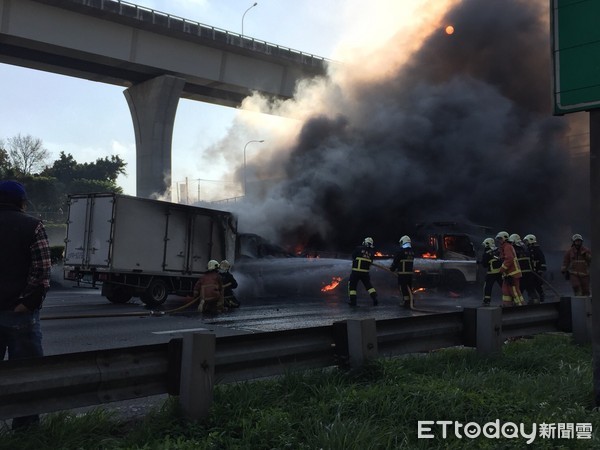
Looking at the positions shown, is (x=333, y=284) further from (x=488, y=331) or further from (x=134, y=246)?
(x=488, y=331)

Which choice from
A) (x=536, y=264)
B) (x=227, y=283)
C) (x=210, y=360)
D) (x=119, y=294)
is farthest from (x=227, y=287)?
(x=210, y=360)

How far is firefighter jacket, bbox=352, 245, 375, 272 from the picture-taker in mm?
12555

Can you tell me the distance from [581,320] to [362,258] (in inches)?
257

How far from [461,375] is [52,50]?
2568 centimetres

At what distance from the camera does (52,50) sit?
24.7 metres

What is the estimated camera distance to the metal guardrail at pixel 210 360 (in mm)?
2936

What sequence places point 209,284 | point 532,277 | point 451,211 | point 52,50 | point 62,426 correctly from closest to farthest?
point 62,426
point 209,284
point 532,277
point 451,211
point 52,50

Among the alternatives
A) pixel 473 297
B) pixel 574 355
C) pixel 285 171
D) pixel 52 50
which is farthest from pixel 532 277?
pixel 52 50

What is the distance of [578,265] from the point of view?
38.3 ft

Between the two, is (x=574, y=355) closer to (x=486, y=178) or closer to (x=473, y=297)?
(x=473, y=297)

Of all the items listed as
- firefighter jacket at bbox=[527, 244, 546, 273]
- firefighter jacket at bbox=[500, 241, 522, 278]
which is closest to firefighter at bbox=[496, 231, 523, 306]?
firefighter jacket at bbox=[500, 241, 522, 278]

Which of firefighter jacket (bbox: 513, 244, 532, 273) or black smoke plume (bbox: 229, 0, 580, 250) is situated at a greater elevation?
black smoke plume (bbox: 229, 0, 580, 250)

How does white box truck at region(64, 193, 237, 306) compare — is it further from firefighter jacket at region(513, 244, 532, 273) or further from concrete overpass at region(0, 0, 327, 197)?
concrete overpass at region(0, 0, 327, 197)

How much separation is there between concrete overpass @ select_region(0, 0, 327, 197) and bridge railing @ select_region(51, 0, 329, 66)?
45 millimetres
